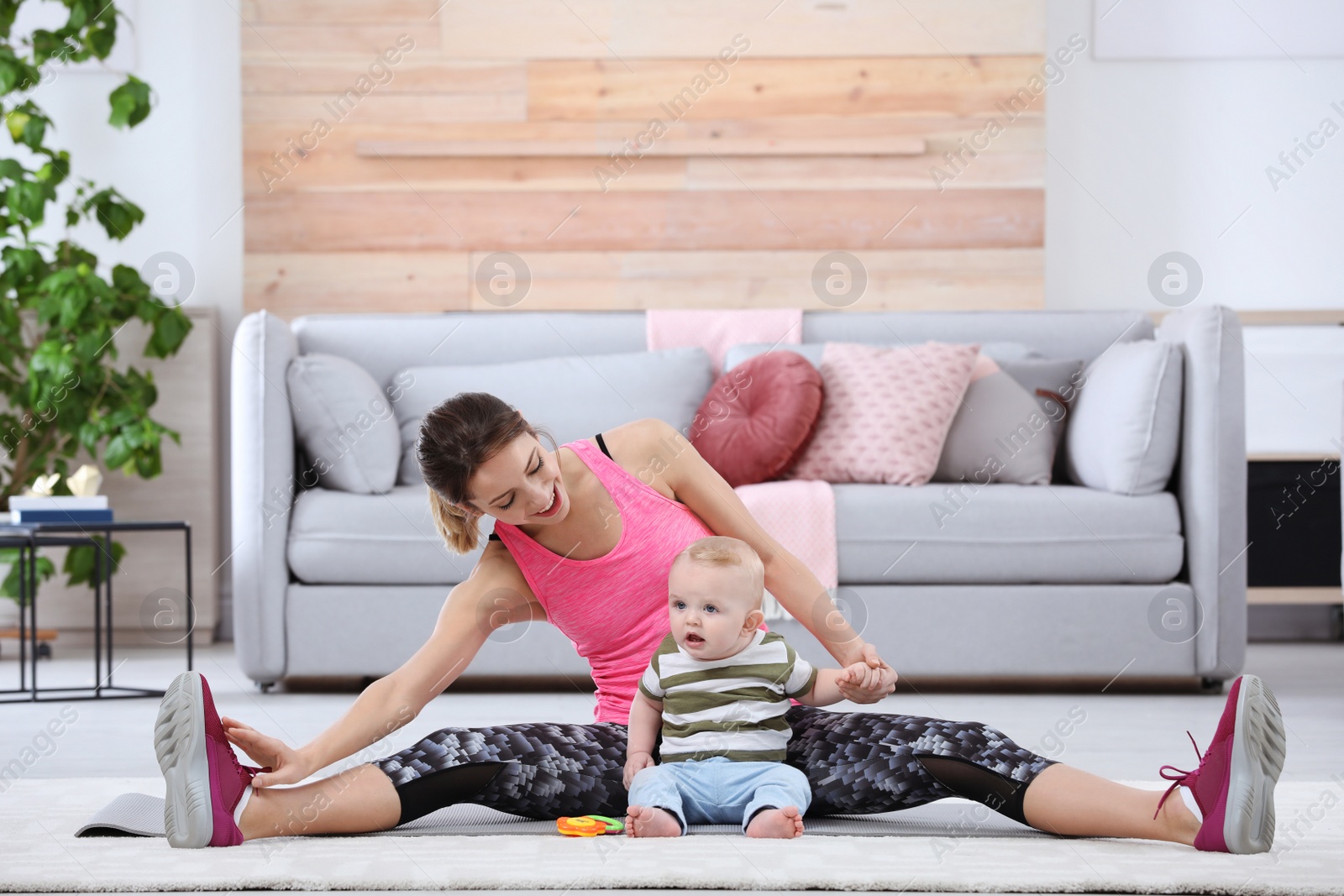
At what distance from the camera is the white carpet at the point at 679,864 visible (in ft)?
3.86

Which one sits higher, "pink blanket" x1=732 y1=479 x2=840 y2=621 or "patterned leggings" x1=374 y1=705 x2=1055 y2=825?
"pink blanket" x1=732 y1=479 x2=840 y2=621

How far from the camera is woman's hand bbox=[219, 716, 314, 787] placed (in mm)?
1294

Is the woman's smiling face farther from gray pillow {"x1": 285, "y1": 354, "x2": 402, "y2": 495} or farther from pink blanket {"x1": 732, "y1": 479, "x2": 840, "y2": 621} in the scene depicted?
gray pillow {"x1": 285, "y1": 354, "x2": 402, "y2": 495}

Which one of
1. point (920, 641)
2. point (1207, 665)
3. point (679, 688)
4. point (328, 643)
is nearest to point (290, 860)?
point (679, 688)

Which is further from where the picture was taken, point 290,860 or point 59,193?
point 59,193

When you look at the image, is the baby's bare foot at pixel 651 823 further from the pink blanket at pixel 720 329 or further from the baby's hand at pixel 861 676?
the pink blanket at pixel 720 329

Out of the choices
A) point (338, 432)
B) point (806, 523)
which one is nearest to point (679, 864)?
point (806, 523)

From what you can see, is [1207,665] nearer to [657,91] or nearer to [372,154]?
[657,91]

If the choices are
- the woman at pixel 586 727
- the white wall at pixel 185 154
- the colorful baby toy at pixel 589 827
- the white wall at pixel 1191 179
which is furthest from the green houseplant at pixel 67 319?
the white wall at pixel 1191 179

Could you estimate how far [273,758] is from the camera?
1327mm

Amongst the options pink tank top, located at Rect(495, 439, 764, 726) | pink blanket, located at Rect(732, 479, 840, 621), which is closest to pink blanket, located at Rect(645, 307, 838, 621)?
pink blanket, located at Rect(732, 479, 840, 621)

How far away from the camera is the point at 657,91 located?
383cm

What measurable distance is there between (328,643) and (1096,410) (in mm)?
1778

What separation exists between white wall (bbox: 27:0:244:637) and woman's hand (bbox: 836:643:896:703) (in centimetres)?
304
